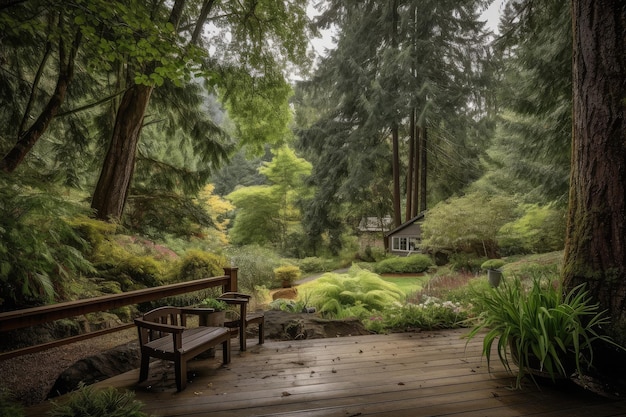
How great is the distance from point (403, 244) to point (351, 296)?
40.9 ft

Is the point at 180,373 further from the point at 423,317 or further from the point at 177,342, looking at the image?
the point at 423,317

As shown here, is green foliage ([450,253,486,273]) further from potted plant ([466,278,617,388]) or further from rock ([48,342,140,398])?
rock ([48,342,140,398])

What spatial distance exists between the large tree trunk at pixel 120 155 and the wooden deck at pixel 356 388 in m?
4.08

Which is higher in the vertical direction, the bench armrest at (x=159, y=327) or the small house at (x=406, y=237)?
the small house at (x=406, y=237)

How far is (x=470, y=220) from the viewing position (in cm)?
1192

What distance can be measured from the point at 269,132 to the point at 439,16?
44.6 ft

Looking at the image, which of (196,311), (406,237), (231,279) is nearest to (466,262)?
(406,237)

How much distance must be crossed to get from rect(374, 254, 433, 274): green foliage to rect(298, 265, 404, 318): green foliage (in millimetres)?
7946

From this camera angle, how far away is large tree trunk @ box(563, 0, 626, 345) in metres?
2.69

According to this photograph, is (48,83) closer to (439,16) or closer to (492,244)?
(492,244)

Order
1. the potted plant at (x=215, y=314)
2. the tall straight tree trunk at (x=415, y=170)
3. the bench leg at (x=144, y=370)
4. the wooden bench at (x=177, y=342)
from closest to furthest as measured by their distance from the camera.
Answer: the wooden bench at (x=177, y=342), the bench leg at (x=144, y=370), the potted plant at (x=215, y=314), the tall straight tree trunk at (x=415, y=170)

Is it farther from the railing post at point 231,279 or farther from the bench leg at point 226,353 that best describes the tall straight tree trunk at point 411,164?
the bench leg at point 226,353

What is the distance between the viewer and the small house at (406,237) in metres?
16.1

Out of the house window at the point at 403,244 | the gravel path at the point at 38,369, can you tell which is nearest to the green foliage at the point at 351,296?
the gravel path at the point at 38,369
